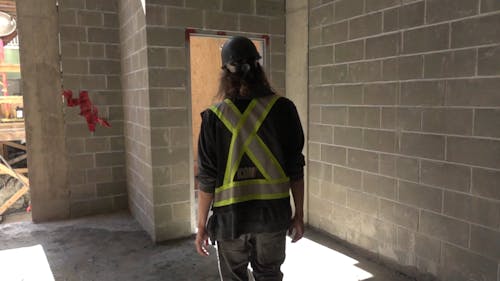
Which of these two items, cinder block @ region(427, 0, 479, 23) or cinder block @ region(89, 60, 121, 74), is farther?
cinder block @ region(89, 60, 121, 74)

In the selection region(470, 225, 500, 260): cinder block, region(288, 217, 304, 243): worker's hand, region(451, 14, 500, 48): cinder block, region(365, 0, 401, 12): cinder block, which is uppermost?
region(365, 0, 401, 12): cinder block

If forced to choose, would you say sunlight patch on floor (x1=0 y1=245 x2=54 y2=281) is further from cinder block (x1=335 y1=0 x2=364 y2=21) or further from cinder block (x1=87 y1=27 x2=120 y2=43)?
cinder block (x1=335 y1=0 x2=364 y2=21)

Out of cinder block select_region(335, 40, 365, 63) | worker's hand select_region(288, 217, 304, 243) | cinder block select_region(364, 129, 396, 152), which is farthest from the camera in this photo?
cinder block select_region(335, 40, 365, 63)

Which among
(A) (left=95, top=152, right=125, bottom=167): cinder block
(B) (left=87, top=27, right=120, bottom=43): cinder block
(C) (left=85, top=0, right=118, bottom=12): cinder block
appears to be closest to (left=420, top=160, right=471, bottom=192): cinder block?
(A) (left=95, top=152, right=125, bottom=167): cinder block

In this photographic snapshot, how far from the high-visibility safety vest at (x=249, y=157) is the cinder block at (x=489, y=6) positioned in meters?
1.51

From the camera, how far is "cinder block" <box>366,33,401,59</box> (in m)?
2.77

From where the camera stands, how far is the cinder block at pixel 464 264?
228 centimetres

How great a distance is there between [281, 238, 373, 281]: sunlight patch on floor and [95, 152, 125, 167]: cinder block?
7.80 ft

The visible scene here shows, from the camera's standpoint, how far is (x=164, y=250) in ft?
11.1

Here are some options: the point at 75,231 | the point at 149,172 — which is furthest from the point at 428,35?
the point at 75,231

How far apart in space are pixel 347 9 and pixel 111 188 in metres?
3.39

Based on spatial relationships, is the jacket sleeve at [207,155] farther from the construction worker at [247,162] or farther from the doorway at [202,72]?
the doorway at [202,72]

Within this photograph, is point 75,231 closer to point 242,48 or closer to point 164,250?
point 164,250

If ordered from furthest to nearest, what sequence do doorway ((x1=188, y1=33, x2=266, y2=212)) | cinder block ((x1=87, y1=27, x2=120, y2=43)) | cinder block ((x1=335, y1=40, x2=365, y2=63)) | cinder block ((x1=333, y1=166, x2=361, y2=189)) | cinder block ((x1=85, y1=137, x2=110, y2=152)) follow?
1. doorway ((x1=188, y1=33, x2=266, y2=212))
2. cinder block ((x1=85, y1=137, x2=110, y2=152))
3. cinder block ((x1=87, y1=27, x2=120, y2=43))
4. cinder block ((x1=333, y1=166, x2=361, y2=189))
5. cinder block ((x1=335, y1=40, x2=365, y2=63))
